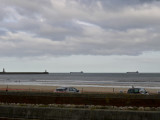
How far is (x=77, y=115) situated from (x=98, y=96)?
1243 centimetres

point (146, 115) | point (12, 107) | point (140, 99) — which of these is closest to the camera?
point (146, 115)

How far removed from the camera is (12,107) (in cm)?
1683

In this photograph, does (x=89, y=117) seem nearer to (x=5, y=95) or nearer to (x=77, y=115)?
(x=77, y=115)

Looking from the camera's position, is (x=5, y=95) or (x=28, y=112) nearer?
(x=28, y=112)

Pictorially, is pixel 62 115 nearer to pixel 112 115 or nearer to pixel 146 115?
pixel 112 115

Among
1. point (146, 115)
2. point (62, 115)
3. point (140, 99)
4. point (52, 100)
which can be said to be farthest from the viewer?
point (52, 100)

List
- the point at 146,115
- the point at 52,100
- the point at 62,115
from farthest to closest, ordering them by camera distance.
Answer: the point at 52,100
the point at 62,115
the point at 146,115

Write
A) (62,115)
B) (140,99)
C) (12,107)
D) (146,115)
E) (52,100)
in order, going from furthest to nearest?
(52,100) → (140,99) → (12,107) → (62,115) → (146,115)

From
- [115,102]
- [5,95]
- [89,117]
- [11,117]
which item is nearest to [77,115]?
[89,117]

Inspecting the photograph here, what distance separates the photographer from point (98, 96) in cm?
2770

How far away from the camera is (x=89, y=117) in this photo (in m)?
15.3

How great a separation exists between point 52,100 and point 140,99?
9699 millimetres

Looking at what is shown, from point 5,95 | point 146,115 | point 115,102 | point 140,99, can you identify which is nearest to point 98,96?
point 115,102

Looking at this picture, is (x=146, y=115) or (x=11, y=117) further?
(x=11, y=117)
